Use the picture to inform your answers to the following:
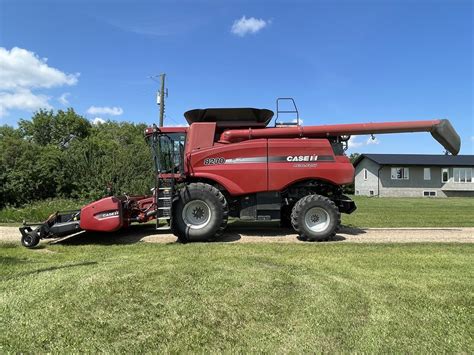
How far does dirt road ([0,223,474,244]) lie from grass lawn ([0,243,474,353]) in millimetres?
2683

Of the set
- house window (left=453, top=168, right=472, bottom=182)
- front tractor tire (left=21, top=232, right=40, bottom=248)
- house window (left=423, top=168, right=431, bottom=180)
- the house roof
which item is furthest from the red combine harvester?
house window (left=453, top=168, right=472, bottom=182)

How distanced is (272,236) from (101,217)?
4.03 metres

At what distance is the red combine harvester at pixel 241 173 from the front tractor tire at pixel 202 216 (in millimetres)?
22

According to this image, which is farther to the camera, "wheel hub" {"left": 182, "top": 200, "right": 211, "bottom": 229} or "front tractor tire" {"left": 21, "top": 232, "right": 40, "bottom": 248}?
"wheel hub" {"left": 182, "top": 200, "right": 211, "bottom": 229}

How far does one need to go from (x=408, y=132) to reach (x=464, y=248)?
10.9 ft

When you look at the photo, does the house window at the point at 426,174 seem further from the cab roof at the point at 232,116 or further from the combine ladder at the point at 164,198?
the combine ladder at the point at 164,198

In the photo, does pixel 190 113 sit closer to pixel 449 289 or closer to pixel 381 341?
pixel 449 289

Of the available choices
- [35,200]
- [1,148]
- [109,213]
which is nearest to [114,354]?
[109,213]

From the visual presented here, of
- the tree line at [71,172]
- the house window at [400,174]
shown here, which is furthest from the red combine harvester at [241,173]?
the house window at [400,174]

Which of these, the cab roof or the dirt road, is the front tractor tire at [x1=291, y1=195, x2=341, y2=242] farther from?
the cab roof

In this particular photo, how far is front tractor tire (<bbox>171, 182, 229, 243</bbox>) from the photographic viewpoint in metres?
9.80

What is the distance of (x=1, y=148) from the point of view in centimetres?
2364

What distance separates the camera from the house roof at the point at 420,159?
41.8 meters

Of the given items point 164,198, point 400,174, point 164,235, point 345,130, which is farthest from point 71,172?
point 400,174
